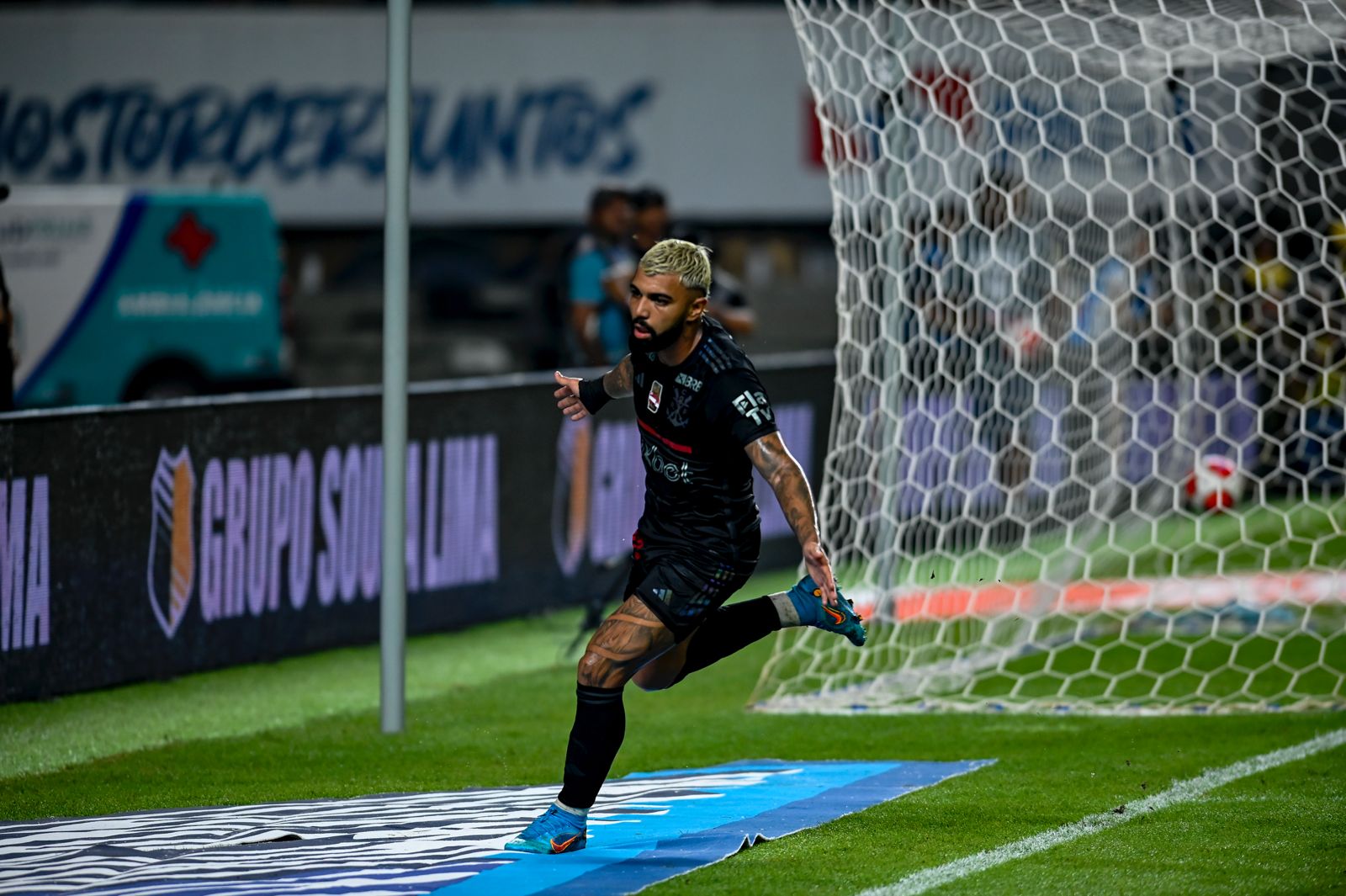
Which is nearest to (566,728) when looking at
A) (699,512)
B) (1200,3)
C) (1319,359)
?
(699,512)

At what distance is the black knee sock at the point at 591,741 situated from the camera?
5.37 metres

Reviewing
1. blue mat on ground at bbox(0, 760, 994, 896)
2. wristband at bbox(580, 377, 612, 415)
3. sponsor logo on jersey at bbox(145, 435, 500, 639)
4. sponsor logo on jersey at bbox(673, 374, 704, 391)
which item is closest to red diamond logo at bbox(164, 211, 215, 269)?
sponsor logo on jersey at bbox(145, 435, 500, 639)

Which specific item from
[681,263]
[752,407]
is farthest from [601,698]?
[681,263]

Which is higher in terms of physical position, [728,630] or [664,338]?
[664,338]

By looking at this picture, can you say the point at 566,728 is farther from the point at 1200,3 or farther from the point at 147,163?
the point at 147,163

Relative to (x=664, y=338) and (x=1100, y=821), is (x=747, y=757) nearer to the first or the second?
A: (x=1100, y=821)

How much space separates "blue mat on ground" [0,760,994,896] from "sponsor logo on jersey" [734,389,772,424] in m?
1.20

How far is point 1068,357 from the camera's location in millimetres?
12188

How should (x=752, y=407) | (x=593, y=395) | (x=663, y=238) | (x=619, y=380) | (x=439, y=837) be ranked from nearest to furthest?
(x=752, y=407)
(x=439, y=837)
(x=619, y=380)
(x=593, y=395)
(x=663, y=238)

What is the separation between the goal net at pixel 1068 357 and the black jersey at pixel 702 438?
2726 millimetres

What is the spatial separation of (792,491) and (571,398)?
3.22ft

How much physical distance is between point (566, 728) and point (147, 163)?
1761 centimetres

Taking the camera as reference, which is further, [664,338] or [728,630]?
[728,630]

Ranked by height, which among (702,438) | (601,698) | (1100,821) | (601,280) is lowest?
(1100,821)
